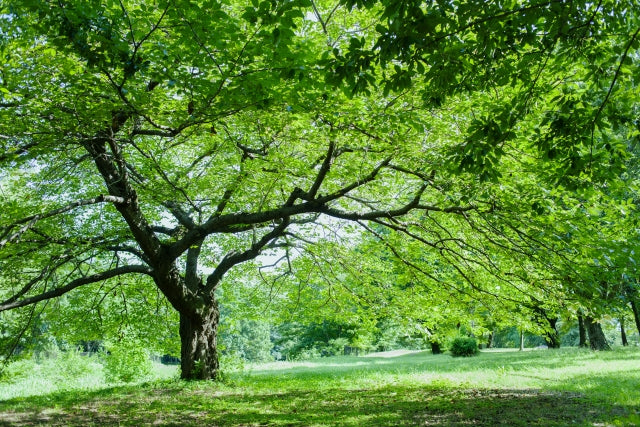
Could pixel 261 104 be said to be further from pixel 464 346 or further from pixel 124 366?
pixel 464 346

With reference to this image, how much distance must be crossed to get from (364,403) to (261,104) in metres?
6.15

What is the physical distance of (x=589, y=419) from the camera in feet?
20.9

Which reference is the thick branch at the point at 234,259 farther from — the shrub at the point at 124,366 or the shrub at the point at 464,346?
the shrub at the point at 464,346

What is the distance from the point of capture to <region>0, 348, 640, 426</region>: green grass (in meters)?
6.95

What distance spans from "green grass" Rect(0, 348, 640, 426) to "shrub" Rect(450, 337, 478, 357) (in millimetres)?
13659

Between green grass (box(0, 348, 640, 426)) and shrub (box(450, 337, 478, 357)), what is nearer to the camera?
green grass (box(0, 348, 640, 426))

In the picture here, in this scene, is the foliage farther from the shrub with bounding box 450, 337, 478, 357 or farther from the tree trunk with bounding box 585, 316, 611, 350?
the tree trunk with bounding box 585, 316, 611, 350

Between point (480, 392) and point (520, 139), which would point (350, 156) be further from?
point (480, 392)

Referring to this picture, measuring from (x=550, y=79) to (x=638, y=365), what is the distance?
11.6m

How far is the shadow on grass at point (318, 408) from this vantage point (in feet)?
22.3

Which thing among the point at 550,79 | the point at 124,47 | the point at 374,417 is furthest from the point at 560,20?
the point at 374,417

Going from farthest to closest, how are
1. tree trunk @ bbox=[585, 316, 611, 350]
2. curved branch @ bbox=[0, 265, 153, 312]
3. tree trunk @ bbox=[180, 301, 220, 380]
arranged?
1. tree trunk @ bbox=[585, 316, 611, 350]
2. tree trunk @ bbox=[180, 301, 220, 380]
3. curved branch @ bbox=[0, 265, 153, 312]

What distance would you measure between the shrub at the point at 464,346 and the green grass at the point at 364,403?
13.7 metres

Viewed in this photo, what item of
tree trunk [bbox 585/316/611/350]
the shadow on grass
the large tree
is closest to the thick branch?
the large tree
